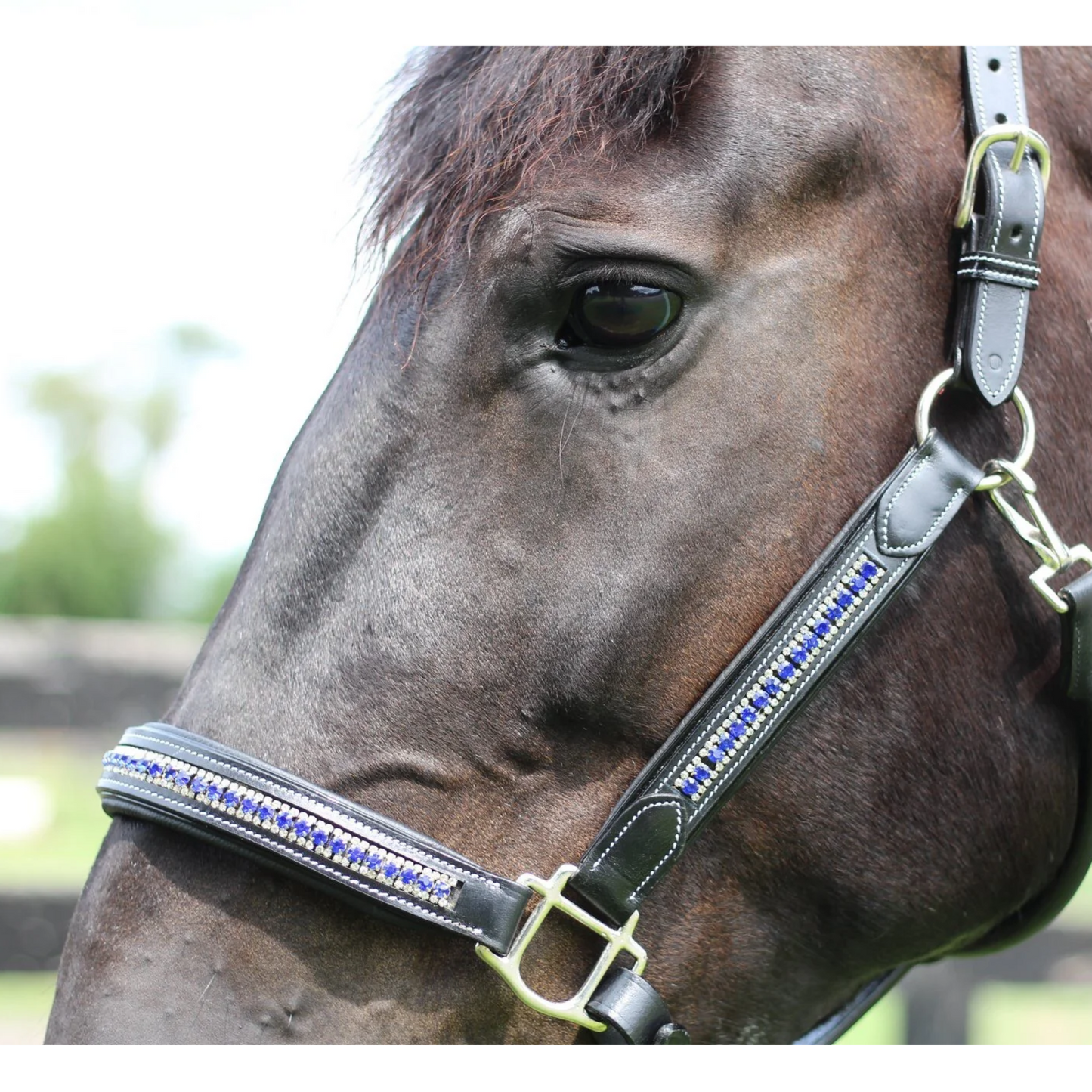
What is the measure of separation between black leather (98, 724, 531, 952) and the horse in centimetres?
5

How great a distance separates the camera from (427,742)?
1508 millimetres

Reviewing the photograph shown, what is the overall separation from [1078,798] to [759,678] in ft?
1.91

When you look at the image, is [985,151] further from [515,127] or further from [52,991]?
[52,991]

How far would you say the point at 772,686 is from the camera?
1.50 meters

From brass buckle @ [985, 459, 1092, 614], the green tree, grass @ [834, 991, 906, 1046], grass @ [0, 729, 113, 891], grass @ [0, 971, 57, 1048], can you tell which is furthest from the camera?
the green tree

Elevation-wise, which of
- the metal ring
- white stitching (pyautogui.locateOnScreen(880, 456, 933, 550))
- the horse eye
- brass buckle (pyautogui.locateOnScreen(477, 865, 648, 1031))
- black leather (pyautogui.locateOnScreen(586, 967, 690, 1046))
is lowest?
black leather (pyautogui.locateOnScreen(586, 967, 690, 1046))

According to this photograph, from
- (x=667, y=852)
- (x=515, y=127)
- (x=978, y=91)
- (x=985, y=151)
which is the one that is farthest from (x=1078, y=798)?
(x=515, y=127)

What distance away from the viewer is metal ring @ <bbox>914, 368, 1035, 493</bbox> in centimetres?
153

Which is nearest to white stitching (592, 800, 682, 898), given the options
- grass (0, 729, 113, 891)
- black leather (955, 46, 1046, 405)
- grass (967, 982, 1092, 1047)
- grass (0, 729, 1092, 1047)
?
black leather (955, 46, 1046, 405)

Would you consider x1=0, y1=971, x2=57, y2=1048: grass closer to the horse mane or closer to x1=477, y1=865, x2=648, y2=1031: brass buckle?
x1=477, y1=865, x2=648, y2=1031: brass buckle

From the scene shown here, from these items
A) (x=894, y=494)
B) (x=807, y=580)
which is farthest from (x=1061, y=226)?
(x=807, y=580)

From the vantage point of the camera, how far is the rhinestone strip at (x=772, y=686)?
150cm
